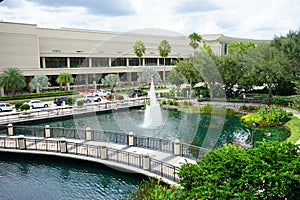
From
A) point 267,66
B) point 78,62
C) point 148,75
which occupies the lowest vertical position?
point 148,75

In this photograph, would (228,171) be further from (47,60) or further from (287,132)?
(47,60)

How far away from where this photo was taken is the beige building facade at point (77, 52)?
51062 mm

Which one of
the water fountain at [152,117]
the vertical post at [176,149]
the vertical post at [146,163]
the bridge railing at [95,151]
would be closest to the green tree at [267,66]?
the water fountain at [152,117]

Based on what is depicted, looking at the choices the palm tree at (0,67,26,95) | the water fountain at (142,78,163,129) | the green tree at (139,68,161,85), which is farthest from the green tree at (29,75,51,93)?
the water fountain at (142,78,163,129)

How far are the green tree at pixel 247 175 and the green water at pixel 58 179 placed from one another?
6152 mm

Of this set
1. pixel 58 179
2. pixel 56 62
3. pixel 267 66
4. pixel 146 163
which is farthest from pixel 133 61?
pixel 146 163

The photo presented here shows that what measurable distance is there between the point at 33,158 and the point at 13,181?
10.8 feet

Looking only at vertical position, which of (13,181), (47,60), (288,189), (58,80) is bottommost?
(13,181)

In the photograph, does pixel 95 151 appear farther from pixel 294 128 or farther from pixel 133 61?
pixel 133 61

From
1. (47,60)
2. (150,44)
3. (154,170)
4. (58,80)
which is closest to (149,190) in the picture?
(154,170)

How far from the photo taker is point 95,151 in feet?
62.1

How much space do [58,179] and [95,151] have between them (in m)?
3.02

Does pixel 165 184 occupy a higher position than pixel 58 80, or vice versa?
pixel 58 80

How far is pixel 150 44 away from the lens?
73.9m
